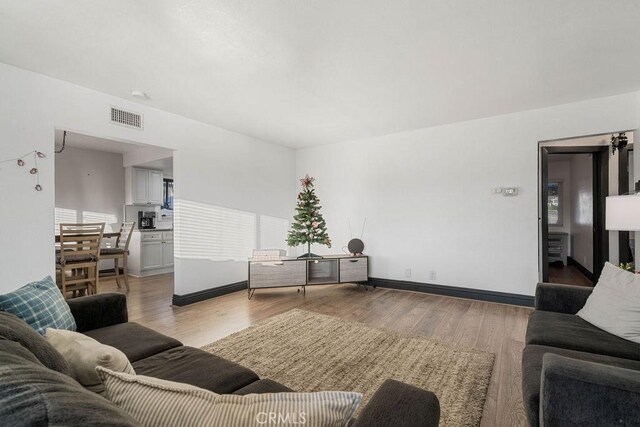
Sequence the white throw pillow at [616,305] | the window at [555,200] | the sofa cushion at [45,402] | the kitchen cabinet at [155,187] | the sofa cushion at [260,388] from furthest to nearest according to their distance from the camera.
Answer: the window at [555,200] < the kitchen cabinet at [155,187] < the white throw pillow at [616,305] < the sofa cushion at [260,388] < the sofa cushion at [45,402]

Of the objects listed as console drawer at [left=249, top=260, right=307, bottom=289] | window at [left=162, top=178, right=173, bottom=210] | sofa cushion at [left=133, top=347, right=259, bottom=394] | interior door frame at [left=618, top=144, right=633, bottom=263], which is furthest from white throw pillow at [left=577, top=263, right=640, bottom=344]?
window at [left=162, top=178, right=173, bottom=210]

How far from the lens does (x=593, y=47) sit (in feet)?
7.57

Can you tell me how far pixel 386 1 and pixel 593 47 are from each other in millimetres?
1796

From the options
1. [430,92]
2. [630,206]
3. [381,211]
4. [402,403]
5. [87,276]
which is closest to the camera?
[402,403]

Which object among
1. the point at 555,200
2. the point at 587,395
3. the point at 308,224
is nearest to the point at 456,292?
the point at 308,224

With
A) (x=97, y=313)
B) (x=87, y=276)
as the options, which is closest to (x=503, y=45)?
(x=97, y=313)

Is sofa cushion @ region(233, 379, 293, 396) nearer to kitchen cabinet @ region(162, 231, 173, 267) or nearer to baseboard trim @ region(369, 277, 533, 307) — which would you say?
baseboard trim @ region(369, 277, 533, 307)

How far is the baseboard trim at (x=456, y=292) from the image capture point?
3.79m

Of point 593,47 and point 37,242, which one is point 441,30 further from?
point 37,242

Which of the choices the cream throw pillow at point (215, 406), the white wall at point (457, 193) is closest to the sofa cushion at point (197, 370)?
the cream throw pillow at point (215, 406)

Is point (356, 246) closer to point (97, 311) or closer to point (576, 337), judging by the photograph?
point (576, 337)

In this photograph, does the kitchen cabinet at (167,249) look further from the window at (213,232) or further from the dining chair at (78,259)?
the window at (213,232)

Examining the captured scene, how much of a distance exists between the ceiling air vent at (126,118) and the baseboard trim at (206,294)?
7.16 ft

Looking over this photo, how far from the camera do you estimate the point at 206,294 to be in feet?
13.7
